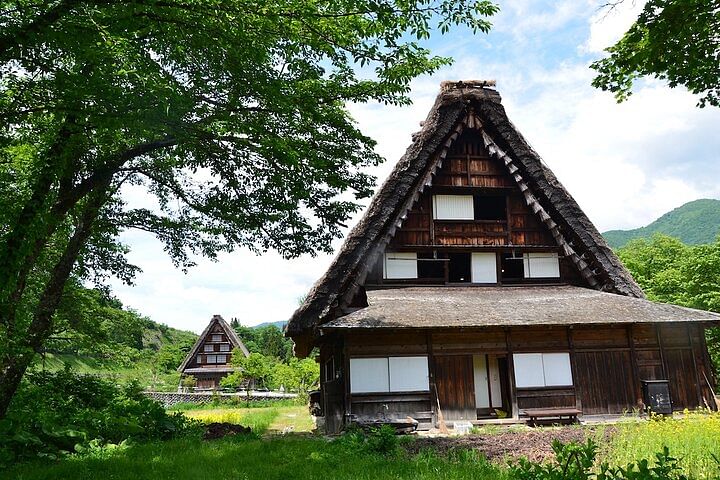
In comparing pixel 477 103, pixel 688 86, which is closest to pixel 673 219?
pixel 477 103

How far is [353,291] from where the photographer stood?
43.5 feet

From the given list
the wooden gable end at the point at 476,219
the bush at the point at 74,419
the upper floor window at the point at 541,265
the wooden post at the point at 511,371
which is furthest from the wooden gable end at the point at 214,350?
the wooden post at the point at 511,371

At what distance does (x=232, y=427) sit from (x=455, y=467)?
7.35m

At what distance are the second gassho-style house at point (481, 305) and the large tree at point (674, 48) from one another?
6.56 meters

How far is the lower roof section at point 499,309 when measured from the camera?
12075mm

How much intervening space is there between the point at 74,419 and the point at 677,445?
10.5 m

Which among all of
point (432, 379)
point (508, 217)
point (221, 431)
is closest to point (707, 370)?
point (508, 217)

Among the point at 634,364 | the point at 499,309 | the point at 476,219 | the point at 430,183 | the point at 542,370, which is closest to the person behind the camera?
the point at 499,309

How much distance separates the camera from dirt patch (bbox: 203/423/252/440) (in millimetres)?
11211

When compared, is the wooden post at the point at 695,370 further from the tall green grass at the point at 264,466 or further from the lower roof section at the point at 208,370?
the lower roof section at the point at 208,370

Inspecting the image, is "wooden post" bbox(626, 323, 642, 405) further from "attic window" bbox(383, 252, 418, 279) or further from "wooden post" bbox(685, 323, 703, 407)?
"attic window" bbox(383, 252, 418, 279)

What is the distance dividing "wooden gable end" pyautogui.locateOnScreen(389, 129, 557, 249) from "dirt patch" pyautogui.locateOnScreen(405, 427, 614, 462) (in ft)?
21.5

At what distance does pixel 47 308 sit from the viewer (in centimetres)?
1023

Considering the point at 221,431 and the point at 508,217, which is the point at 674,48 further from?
the point at 221,431
